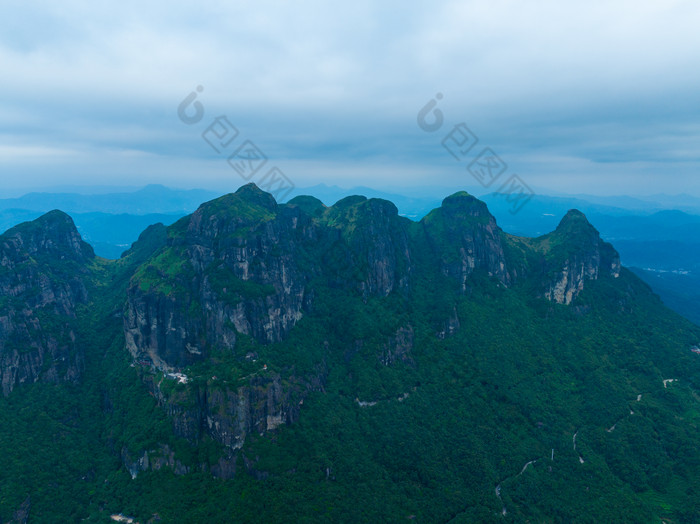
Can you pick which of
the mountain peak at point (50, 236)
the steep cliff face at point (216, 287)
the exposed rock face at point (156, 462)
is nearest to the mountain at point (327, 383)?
the exposed rock face at point (156, 462)

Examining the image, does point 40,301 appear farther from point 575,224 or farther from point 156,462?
point 575,224

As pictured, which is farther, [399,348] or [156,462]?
[399,348]

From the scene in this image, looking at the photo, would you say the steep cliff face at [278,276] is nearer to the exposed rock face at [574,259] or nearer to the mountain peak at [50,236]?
the exposed rock face at [574,259]

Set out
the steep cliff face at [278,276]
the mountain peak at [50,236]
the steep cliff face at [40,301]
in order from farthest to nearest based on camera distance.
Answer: the mountain peak at [50,236] < the steep cliff face at [40,301] < the steep cliff face at [278,276]

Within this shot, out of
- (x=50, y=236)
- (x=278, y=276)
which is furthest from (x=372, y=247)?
(x=50, y=236)

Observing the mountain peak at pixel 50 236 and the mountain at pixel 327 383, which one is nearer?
the mountain at pixel 327 383

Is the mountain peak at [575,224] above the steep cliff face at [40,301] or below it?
above
